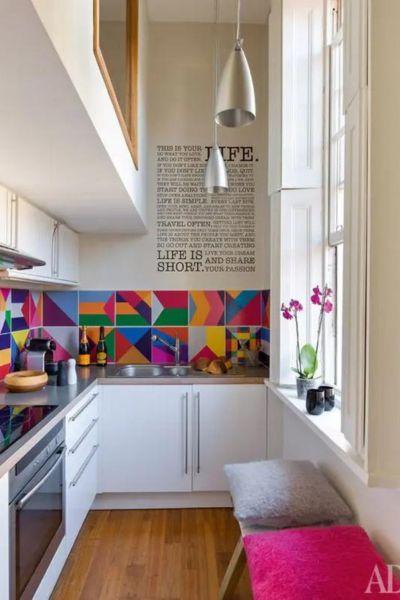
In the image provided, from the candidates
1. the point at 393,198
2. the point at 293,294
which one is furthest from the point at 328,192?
the point at 393,198

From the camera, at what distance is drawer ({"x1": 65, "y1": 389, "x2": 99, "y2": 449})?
1.89m

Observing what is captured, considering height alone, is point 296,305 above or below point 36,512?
above

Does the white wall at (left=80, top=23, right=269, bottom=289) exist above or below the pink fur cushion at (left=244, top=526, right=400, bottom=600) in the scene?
above

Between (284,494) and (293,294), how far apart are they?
1089 millimetres

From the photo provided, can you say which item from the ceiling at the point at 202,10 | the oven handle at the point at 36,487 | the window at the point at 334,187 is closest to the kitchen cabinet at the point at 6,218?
the oven handle at the point at 36,487

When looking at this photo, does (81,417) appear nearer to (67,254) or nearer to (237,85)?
(67,254)

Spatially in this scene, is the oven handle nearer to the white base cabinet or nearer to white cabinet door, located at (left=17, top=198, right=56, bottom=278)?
the white base cabinet

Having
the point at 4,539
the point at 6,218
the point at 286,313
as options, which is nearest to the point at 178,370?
the point at 286,313

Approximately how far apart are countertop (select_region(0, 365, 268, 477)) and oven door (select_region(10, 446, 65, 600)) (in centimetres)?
16

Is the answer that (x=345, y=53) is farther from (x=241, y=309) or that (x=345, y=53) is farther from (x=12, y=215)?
(x=241, y=309)

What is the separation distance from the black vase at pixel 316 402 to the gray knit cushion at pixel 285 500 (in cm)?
26

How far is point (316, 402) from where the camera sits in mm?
1726

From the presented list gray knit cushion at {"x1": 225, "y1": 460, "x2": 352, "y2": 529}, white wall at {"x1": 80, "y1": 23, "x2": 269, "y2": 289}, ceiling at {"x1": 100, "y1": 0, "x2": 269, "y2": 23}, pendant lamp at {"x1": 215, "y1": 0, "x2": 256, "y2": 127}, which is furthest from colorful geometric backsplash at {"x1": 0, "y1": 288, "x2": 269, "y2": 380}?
ceiling at {"x1": 100, "y1": 0, "x2": 269, "y2": 23}

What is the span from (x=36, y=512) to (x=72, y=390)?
691 mm
